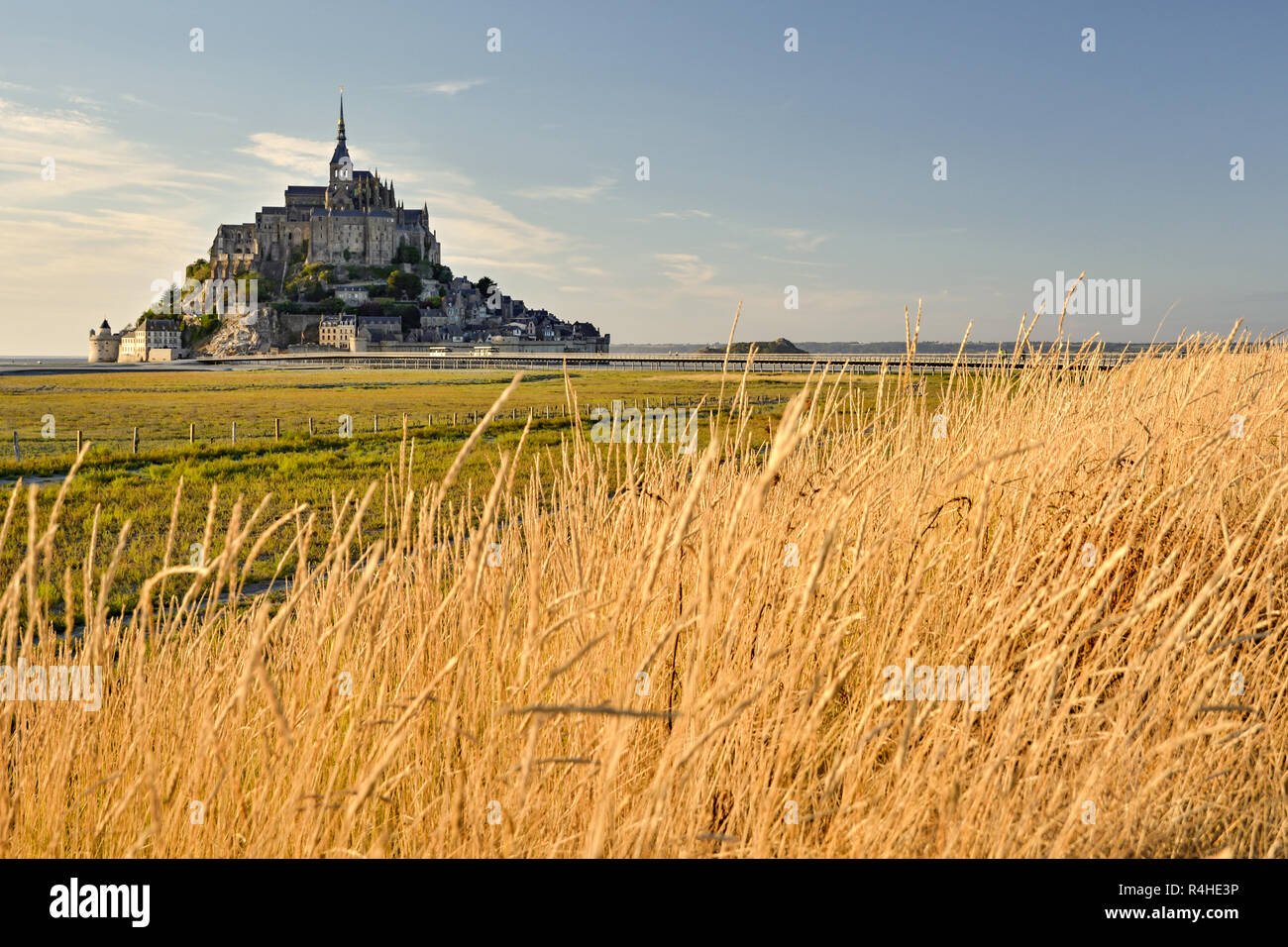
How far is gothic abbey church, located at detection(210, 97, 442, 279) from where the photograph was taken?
6029 inches

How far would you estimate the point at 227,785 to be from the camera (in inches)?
88.4

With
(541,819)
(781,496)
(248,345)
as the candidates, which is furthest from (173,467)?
(248,345)

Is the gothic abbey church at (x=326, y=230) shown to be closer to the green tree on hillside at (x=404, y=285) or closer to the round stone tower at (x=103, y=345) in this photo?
the green tree on hillside at (x=404, y=285)

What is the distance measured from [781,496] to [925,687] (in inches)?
59.7

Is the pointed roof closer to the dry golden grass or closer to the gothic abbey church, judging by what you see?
the gothic abbey church

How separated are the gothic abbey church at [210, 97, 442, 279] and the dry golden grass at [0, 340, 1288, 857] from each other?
162925 mm

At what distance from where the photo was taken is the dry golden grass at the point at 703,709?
185cm

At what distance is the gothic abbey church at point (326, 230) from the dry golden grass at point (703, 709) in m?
163

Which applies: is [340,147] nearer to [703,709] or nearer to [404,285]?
[404,285]

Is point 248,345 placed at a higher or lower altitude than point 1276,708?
higher

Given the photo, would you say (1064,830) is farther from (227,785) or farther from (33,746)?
(33,746)
